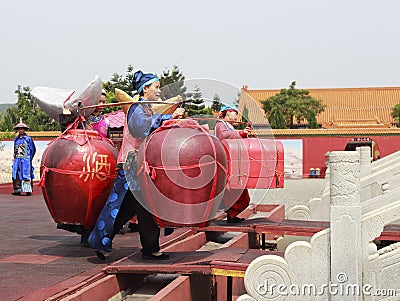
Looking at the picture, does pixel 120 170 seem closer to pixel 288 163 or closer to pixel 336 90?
pixel 288 163

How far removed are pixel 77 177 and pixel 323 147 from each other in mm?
20469

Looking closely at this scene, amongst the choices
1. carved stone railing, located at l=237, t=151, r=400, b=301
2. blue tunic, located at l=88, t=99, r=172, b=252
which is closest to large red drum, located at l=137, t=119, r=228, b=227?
blue tunic, located at l=88, t=99, r=172, b=252

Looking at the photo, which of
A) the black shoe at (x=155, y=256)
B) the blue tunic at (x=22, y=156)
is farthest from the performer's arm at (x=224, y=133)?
the blue tunic at (x=22, y=156)

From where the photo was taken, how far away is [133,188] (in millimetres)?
4180

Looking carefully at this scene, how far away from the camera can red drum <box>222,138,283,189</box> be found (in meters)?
6.07

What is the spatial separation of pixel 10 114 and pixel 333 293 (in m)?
26.8

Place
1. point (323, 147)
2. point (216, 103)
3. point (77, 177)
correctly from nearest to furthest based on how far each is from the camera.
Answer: point (216, 103)
point (77, 177)
point (323, 147)

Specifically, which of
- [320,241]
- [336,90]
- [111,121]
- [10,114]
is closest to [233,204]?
[111,121]

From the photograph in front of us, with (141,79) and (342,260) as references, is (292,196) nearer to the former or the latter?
(141,79)

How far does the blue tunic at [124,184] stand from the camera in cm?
416

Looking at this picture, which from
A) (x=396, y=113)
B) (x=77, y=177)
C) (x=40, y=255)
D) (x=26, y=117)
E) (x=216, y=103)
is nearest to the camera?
(x=216, y=103)

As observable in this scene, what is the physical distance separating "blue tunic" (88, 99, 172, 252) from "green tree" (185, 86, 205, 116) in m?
0.20
